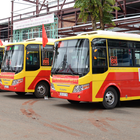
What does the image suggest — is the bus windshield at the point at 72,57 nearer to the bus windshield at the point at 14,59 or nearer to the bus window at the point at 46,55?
the bus windshield at the point at 14,59

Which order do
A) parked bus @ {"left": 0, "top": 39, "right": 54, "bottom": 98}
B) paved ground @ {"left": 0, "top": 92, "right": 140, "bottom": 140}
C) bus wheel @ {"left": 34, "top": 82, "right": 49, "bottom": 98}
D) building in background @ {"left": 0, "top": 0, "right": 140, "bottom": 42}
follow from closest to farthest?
1. paved ground @ {"left": 0, "top": 92, "right": 140, "bottom": 140}
2. parked bus @ {"left": 0, "top": 39, "right": 54, "bottom": 98}
3. bus wheel @ {"left": 34, "top": 82, "right": 49, "bottom": 98}
4. building in background @ {"left": 0, "top": 0, "right": 140, "bottom": 42}

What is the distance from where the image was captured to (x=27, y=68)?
46.0 ft

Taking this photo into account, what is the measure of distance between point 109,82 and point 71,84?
1.48 meters

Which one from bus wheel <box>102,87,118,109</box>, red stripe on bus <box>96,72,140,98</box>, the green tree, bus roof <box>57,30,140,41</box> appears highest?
the green tree

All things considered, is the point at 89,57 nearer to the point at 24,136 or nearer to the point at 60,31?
the point at 24,136

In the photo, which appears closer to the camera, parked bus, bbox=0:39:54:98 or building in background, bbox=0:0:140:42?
parked bus, bbox=0:39:54:98

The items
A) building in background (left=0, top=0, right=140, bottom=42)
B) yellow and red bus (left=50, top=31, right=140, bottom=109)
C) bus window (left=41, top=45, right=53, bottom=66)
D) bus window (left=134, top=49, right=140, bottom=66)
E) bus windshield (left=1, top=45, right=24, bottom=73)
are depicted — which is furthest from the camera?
building in background (left=0, top=0, right=140, bottom=42)

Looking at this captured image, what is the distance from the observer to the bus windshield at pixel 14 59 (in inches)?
549

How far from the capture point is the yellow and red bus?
10.4 m

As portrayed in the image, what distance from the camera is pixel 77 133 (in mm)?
6551

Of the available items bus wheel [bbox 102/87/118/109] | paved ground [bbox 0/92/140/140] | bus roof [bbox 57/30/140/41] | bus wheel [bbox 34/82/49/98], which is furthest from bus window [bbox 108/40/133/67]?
bus wheel [bbox 34/82/49/98]

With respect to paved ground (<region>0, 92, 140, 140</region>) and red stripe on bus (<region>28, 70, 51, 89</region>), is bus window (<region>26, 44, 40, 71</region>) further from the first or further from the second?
paved ground (<region>0, 92, 140, 140</region>)

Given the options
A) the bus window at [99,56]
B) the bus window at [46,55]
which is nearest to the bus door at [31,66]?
the bus window at [46,55]

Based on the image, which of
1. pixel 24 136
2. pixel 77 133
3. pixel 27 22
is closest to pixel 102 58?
pixel 77 133
